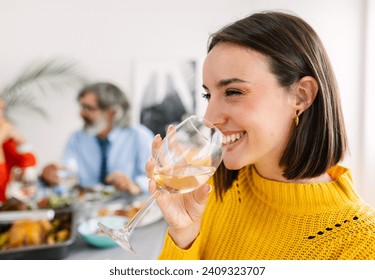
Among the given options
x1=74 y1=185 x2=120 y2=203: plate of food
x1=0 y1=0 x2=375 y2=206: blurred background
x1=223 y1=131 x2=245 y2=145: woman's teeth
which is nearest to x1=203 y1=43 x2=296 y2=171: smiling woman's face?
x1=223 y1=131 x2=245 y2=145: woman's teeth

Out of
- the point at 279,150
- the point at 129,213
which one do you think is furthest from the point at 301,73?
the point at 129,213

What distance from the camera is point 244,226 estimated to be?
0.66 metres

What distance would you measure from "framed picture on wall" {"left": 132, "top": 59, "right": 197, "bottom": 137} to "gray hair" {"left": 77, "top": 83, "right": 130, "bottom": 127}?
0.16 ft

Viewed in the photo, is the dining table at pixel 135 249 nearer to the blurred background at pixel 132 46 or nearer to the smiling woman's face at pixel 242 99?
the smiling woman's face at pixel 242 99

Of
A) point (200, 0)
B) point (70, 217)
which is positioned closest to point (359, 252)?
point (70, 217)

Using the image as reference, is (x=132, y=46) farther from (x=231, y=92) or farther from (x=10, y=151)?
(x=231, y=92)

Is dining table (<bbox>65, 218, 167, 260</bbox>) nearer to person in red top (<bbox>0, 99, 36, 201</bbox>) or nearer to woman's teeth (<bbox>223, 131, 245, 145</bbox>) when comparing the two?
woman's teeth (<bbox>223, 131, 245, 145</bbox>)

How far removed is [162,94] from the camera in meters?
2.11

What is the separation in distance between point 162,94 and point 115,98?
10.2 inches

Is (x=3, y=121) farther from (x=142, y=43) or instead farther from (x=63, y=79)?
(x=142, y=43)

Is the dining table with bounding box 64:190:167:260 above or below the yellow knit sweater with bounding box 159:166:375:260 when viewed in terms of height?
below

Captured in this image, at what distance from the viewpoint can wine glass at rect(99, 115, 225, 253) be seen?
0.52 meters

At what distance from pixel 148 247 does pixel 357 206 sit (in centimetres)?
52
